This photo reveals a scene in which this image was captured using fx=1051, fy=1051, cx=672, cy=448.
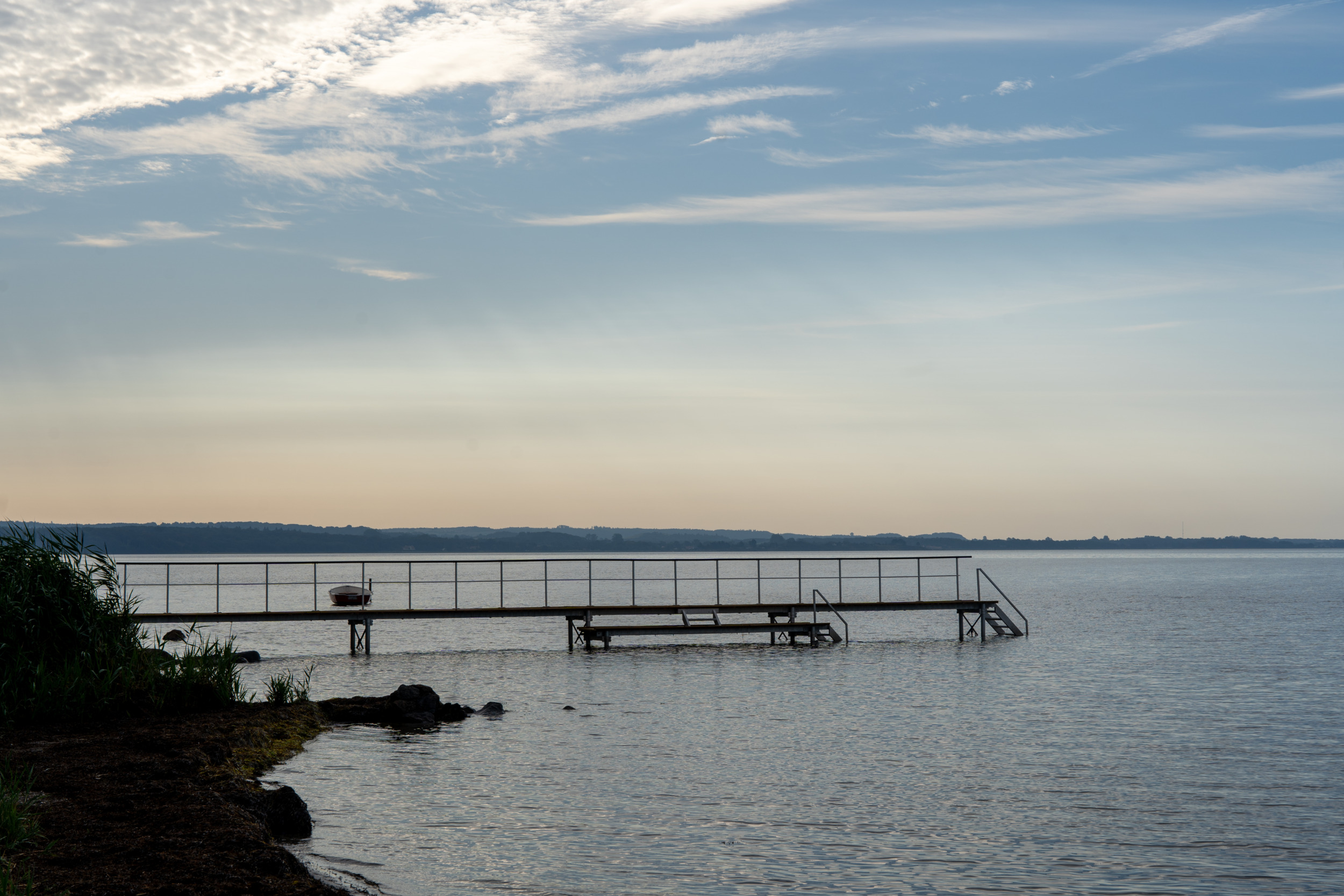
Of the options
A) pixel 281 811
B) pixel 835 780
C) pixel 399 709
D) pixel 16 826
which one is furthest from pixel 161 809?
pixel 399 709

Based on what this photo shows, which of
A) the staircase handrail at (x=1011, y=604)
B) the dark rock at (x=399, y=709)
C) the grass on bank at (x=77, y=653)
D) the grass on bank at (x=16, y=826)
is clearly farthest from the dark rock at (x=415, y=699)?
the staircase handrail at (x=1011, y=604)

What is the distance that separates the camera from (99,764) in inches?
629

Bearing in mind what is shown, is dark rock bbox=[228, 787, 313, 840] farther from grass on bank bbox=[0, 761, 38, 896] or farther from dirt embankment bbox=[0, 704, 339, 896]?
grass on bank bbox=[0, 761, 38, 896]

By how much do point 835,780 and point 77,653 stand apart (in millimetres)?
15040

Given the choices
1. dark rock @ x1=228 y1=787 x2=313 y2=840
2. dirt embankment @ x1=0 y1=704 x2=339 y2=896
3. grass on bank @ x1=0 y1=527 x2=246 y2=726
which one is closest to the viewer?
dirt embankment @ x1=0 y1=704 x2=339 y2=896

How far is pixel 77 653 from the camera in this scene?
20.8 metres

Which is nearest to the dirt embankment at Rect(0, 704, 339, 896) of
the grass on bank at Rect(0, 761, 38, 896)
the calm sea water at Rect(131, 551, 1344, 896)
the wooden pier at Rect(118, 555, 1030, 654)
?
the grass on bank at Rect(0, 761, 38, 896)

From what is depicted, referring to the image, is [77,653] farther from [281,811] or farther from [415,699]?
[281,811]

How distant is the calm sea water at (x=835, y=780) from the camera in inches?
550

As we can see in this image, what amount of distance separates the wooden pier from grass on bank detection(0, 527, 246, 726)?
3175mm

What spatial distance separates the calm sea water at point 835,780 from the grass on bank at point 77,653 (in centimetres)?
308

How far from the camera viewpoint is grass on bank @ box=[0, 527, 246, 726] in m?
19.5

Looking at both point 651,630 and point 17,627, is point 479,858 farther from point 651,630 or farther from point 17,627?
point 651,630

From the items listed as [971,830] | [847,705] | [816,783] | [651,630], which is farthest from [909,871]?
[651,630]
